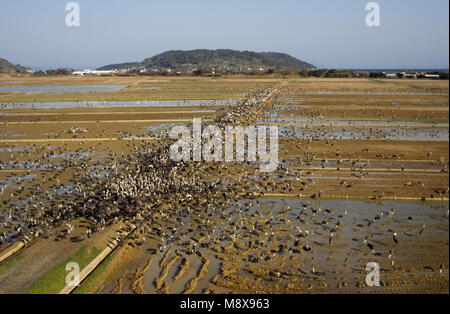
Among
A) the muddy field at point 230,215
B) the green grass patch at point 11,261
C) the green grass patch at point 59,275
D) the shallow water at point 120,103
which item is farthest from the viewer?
the shallow water at point 120,103

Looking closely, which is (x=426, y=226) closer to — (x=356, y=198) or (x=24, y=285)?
(x=356, y=198)

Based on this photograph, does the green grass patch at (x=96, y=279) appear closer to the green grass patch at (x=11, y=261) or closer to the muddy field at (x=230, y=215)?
the muddy field at (x=230, y=215)

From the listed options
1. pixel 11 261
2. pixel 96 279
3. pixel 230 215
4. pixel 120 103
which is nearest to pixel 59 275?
pixel 96 279

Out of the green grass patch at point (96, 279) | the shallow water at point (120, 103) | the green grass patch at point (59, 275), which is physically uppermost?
the shallow water at point (120, 103)

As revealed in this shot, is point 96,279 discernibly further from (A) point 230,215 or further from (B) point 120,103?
(B) point 120,103

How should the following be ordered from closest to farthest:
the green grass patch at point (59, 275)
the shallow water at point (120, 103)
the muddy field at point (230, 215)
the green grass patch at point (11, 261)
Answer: the green grass patch at point (59, 275)
the muddy field at point (230, 215)
the green grass patch at point (11, 261)
the shallow water at point (120, 103)

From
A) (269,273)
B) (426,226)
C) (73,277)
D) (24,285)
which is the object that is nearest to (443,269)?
(426,226)

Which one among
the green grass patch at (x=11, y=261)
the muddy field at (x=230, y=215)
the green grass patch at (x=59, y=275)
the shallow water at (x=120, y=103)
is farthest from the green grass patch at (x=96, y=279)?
the shallow water at (x=120, y=103)
